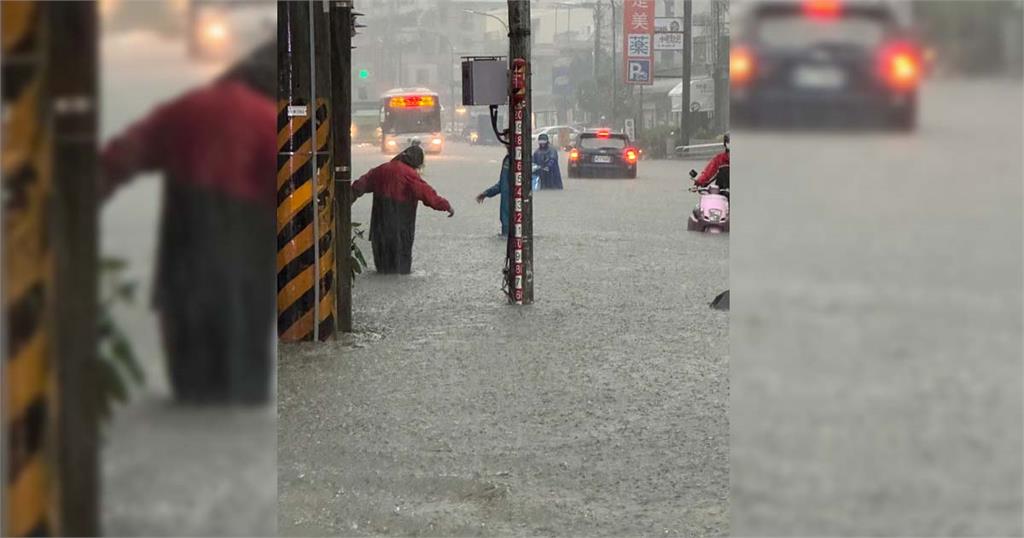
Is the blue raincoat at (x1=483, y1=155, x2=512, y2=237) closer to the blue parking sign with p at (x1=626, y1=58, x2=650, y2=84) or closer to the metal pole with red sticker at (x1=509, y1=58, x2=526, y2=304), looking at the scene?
the metal pole with red sticker at (x1=509, y1=58, x2=526, y2=304)

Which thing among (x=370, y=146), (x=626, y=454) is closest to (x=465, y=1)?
(x=370, y=146)

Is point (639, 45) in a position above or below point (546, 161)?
above

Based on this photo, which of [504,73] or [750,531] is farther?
[504,73]

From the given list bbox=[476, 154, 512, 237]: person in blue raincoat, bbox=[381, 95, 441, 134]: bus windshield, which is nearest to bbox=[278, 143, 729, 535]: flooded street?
bbox=[476, 154, 512, 237]: person in blue raincoat

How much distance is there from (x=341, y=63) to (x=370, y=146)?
116cm

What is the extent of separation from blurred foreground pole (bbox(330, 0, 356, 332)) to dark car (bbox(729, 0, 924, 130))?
7.66 metres

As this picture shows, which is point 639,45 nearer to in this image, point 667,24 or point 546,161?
point 667,24

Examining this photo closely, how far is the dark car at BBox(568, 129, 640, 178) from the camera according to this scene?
392 inches

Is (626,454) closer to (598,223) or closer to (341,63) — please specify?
(341,63)

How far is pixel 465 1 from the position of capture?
1041 cm

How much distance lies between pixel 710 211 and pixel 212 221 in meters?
8.92

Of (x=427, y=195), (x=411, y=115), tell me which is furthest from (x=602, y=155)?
(x=411, y=115)

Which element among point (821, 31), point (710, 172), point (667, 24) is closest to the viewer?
point (821, 31)

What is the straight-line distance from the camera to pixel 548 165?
10.8 m
